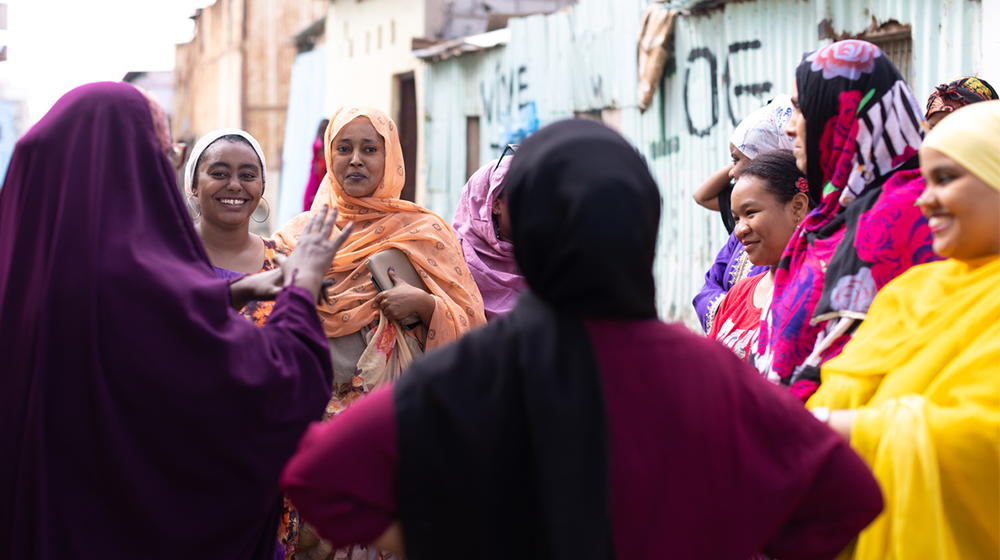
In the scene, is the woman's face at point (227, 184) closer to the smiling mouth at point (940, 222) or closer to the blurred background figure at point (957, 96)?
the smiling mouth at point (940, 222)

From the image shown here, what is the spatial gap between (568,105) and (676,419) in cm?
781

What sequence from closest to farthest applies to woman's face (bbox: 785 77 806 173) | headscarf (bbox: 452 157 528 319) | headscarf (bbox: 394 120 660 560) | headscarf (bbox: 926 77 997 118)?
headscarf (bbox: 394 120 660 560) < woman's face (bbox: 785 77 806 173) < headscarf (bbox: 926 77 997 118) < headscarf (bbox: 452 157 528 319)

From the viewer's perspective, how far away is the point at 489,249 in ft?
12.7

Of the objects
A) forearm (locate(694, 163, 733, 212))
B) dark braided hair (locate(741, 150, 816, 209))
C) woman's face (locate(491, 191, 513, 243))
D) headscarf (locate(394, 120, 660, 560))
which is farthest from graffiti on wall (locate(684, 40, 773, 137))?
headscarf (locate(394, 120, 660, 560))

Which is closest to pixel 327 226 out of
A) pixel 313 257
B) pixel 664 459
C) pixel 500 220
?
pixel 313 257

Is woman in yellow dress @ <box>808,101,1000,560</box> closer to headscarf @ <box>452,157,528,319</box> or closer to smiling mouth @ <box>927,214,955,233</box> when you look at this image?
smiling mouth @ <box>927,214,955,233</box>

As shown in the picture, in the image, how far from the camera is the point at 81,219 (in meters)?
1.91

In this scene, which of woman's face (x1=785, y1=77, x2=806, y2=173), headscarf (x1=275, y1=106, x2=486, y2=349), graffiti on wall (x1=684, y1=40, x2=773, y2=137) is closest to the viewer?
woman's face (x1=785, y1=77, x2=806, y2=173)

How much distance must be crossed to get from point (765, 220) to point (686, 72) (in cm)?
462

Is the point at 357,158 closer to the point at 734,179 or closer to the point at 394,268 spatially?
the point at 394,268

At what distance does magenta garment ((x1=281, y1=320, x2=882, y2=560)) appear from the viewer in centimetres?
138

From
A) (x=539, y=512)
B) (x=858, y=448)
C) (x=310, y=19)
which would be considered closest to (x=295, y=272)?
(x=539, y=512)

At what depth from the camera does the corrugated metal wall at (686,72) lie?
495cm

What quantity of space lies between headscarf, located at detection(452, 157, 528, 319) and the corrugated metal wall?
277 cm
